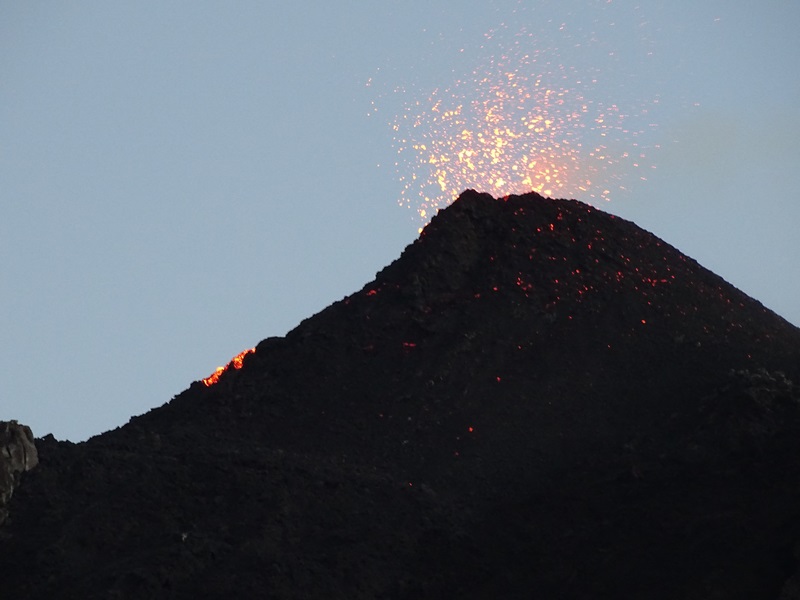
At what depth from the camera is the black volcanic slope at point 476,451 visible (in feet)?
101

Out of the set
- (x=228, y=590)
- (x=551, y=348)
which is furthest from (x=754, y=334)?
(x=228, y=590)

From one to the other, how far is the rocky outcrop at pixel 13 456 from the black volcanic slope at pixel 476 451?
1.32ft

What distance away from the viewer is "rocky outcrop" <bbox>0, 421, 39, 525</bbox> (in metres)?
34.6

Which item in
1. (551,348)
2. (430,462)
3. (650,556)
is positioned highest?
(551,348)

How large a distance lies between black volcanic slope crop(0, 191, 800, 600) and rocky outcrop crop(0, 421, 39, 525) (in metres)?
0.40

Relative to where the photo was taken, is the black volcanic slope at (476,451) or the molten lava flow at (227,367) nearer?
the black volcanic slope at (476,451)

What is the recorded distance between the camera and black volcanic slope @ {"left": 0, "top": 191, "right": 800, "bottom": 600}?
30.8 m

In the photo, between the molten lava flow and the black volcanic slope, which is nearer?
the black volcanic slope

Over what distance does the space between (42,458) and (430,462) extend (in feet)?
35.8

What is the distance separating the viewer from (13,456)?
116ft

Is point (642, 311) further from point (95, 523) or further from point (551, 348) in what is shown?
point (95, 523)

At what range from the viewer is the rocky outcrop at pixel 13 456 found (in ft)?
113

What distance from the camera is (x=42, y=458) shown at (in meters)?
36.2

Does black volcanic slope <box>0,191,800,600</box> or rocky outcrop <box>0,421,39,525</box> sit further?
rocky outcrop <box>0,421,39,525</box>
